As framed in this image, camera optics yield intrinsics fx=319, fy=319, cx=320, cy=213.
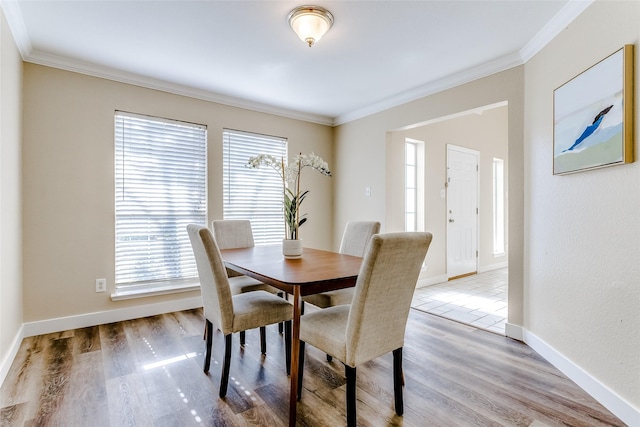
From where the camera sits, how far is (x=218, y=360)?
2271 mm

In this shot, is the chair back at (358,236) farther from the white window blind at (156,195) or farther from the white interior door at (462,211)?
the white interior door at (462,211)

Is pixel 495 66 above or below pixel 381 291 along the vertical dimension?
above

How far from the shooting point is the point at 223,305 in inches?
69.7

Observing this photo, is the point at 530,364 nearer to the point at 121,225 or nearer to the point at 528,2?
the point at 528,2

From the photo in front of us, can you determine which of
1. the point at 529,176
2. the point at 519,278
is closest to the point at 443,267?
the point at 519,278

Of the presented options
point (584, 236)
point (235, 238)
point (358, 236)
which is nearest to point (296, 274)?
point (358, 236)

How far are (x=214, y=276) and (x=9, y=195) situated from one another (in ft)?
5.71

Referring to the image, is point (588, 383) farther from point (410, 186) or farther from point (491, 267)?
point (491, 267)

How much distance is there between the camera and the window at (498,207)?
5684 millimetres

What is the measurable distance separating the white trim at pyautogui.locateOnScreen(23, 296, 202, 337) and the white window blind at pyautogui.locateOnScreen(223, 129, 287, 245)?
1.06 metres

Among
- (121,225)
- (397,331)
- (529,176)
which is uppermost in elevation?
(529,176)

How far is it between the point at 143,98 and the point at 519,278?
3.85m

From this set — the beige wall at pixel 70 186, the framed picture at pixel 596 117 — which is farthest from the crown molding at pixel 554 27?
the beige wall at pixel 70 186

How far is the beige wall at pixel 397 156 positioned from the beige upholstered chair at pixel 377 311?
5.30 ft
